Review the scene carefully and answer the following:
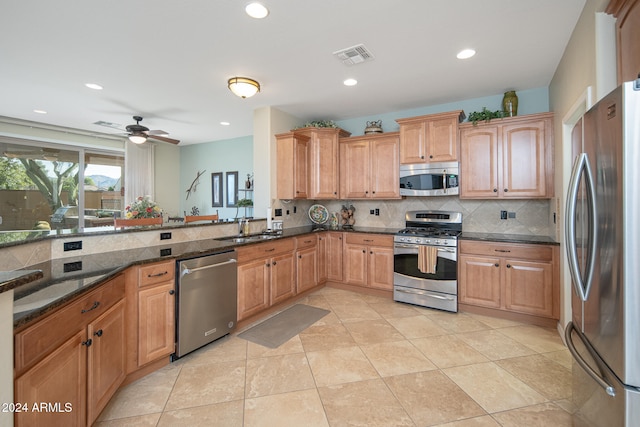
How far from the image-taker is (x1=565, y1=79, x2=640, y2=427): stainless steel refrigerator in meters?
1.04


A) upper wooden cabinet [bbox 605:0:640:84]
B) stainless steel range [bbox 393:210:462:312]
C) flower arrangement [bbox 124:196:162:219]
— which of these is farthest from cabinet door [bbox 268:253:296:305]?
upper wooden cabinet [bbox 605:0:640:84]

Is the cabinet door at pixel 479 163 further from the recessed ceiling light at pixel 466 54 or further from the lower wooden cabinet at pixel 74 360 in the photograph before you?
the lower wooden cabinet at pixel 74 360

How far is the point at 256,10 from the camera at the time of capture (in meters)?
2.08

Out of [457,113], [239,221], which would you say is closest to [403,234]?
[457,113]

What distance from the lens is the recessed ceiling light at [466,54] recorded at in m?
2.68

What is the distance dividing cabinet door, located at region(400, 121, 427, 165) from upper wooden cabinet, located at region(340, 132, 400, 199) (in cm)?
15

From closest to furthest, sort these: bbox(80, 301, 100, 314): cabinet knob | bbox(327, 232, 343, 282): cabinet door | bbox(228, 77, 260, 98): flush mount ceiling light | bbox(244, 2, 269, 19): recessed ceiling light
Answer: bbox(80, 301, 100, 314): cabinet knob, bbox(244, 2, 269, 19): recessed ceiling light, bbox(228, 77, 260, 98): flush mount ceiling light, bbox(327, 232, 343, 282): cabinet door

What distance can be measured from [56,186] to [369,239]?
600cm

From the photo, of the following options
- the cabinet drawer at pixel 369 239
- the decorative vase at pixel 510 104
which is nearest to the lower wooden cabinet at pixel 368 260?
the cabinet drawer at pixel 369 239

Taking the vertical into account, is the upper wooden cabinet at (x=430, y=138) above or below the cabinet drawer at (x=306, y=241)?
above

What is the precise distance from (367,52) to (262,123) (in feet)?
6.81

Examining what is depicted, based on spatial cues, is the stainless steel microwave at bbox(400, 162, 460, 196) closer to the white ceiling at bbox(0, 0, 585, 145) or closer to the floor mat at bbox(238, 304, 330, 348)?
the white ceiling at bbox(0, 0, 585, 145)

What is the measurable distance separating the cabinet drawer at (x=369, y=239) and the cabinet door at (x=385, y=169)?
24.9 inches

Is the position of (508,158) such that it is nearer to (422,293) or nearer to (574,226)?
(422,293)
